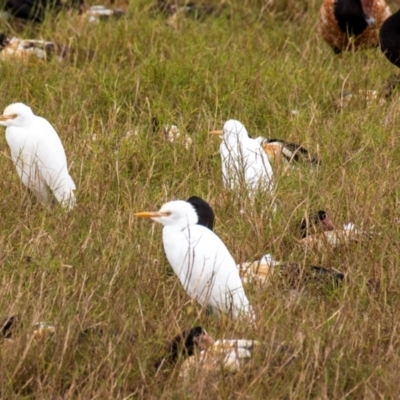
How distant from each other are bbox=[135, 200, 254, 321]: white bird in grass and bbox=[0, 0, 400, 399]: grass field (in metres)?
0.07

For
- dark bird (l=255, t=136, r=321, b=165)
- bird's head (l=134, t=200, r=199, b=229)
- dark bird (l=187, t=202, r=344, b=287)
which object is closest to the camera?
bird's head (l=134, t=200, r=199, b=229)

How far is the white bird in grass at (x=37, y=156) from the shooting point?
569 cm

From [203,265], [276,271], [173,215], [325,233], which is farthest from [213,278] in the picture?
[325,233]

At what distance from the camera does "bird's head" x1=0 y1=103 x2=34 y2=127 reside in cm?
579

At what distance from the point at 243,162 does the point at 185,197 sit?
12.8 inches

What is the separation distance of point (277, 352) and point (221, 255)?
1.96ft

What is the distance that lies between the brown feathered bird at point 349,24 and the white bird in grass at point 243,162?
263 cm

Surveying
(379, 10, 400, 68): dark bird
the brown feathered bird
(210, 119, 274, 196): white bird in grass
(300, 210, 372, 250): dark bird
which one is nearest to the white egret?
(300, 210, 372, 250): dark bird

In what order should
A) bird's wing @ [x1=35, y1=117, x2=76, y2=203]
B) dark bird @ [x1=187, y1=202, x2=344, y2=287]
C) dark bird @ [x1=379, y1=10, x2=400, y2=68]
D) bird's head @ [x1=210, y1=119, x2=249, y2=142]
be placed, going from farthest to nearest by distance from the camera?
dark bird @ [x1=379, y1=10, x2=400, y2=68], bird's head @ [x1=210, y1=119, x2=249, y2=142], bird's wing @ [x1=35, y1=117, x2=76, y2=203], dark bird @ [x1=187, y1=202, x2=344, y2=287]

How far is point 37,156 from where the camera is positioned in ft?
18.7

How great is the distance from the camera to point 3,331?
13.7 feet

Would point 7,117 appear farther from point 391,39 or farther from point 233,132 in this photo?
point 391,39

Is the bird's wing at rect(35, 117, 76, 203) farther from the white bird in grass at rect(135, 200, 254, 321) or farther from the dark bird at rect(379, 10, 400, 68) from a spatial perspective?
the dark bird at rect(379, 10, 400, 68)

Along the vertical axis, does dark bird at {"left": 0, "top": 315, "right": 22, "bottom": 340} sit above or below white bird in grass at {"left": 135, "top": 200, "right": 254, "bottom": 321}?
below
